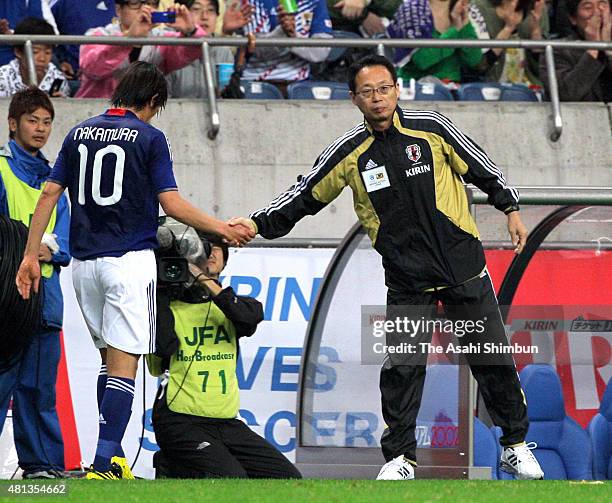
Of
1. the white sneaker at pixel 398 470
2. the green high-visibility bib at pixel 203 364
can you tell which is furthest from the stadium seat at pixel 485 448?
the green high-visibility bib at pixel 203 364

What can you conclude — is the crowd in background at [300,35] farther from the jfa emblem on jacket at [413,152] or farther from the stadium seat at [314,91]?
the jfa emblem on jacket at [413,152]

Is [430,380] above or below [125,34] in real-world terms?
below

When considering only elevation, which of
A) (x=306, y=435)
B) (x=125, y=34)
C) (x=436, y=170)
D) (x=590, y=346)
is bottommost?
(x=306, y=435)

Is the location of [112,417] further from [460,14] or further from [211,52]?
[460,14]

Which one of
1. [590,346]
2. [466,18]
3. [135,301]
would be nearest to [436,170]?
[135,301]

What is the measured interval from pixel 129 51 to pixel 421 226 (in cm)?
525

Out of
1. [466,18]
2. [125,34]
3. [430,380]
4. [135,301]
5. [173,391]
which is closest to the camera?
[135,301]

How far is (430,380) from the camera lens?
8.76 metres

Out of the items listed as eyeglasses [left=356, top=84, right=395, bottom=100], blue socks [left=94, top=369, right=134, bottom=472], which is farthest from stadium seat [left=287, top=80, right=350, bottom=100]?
blue socks [left=94, top=369, right=134, bottom=472]

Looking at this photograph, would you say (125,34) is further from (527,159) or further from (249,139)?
(527,159)

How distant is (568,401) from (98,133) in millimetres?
3770

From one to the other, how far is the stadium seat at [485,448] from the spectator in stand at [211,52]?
4629 millimetres

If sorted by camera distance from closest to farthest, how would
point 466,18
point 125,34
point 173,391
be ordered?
point 173,391 → point 125,34 → point 466,18

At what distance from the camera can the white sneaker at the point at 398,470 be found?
7160 mm
